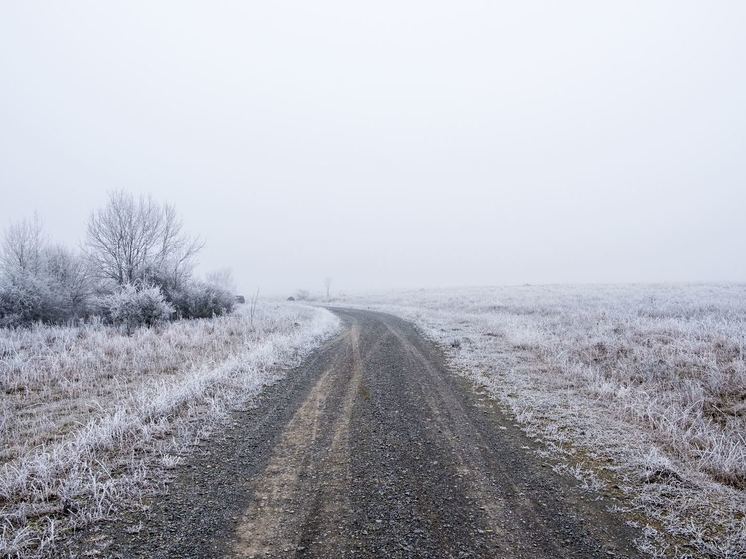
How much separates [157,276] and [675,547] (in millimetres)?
28060

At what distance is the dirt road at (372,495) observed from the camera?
3996 millimetres

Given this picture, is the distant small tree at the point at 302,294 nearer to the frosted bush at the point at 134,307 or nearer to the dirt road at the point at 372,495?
the frosted bush at the point at 134,307

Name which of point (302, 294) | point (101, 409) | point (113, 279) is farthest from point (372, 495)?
point (302, 294)

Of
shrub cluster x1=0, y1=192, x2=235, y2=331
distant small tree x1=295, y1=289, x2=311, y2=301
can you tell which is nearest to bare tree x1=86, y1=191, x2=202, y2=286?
shrub cluster x1=0, y1=192, x2=235, y2=331

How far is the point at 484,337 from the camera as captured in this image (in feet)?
55.3

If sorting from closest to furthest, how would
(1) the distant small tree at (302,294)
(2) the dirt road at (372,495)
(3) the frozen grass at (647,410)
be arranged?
(2) the dirt road at (372,495) < (3) the frozen grass at (647,410) < (1) the distant small tree at (302,294)

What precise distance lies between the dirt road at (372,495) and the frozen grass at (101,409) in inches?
26.1

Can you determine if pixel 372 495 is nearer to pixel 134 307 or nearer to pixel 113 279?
pixel 134 307

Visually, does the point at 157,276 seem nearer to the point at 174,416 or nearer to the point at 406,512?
the point at 174,416

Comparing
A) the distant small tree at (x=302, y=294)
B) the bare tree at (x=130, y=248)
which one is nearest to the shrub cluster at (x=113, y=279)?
the bare tree at (x=130, y=248)

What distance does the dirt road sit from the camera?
3996 mm

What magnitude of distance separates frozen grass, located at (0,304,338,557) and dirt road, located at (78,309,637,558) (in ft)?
2.18

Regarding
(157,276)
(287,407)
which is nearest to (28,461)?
(287,407)

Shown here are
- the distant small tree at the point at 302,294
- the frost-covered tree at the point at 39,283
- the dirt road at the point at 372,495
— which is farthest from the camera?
the distant small tree at the point at 302,294
